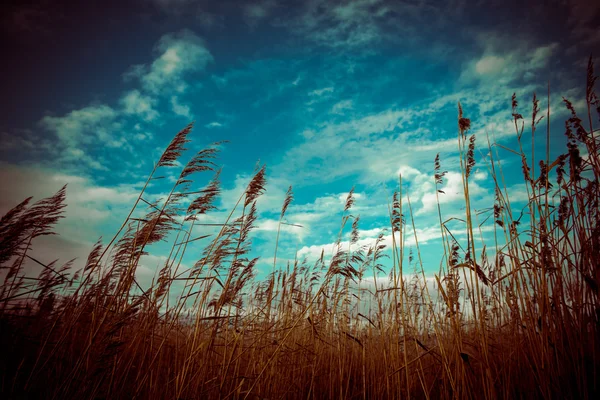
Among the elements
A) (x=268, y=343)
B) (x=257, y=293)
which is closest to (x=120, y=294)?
(x=268, y=343)

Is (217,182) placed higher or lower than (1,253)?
higher

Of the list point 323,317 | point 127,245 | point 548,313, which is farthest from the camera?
point 323,317

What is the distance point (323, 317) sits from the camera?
3.77 m

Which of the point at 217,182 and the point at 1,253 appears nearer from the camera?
the point at 1,253

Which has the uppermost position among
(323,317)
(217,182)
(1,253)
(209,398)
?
(217,182)

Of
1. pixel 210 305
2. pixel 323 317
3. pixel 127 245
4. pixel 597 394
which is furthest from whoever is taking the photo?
pixel 323 317

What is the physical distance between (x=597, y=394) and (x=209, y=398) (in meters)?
2.97

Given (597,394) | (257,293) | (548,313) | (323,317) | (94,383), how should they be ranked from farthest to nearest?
(257,293) → (323,317) → (94,383) → (548,313) → (597,394)

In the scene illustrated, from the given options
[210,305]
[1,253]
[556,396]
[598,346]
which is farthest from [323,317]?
[1,253]

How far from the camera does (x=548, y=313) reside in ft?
6.63

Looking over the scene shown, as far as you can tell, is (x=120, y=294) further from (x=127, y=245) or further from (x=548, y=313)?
(x=548, y=313)

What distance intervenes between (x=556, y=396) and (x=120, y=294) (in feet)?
11.9

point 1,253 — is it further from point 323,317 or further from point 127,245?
point 323,317

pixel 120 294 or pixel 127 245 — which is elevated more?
pixel 127 245
